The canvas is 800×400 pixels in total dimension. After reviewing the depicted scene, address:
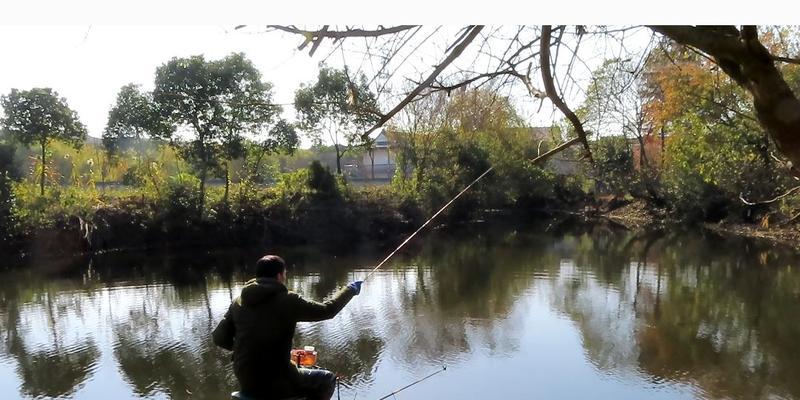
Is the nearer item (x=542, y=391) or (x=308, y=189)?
(x=542, y=391)

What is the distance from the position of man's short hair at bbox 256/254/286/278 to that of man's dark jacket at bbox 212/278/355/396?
3 centimetres

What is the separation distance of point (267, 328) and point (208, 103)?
45.5ft

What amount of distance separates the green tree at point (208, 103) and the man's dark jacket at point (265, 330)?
1206 centimetres

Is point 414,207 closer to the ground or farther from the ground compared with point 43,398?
farther from the ground

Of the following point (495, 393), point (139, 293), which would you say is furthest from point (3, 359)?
point (495, 393)

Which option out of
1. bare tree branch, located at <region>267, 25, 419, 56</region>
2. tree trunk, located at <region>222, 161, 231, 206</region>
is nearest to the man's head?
bare tree branch, located at <region>267, 25, 419, 56</region>

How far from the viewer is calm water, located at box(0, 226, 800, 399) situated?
20.9 feet

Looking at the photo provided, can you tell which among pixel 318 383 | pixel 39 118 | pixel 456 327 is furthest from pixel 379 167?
pixel 318 383

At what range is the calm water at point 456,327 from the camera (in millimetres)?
6367

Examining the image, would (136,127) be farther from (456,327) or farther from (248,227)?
(456,327)

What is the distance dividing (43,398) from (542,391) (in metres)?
4.82

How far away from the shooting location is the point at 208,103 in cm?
1561

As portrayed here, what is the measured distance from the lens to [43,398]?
6.00 meters

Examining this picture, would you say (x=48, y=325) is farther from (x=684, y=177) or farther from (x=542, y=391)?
(x=684, y=177)
